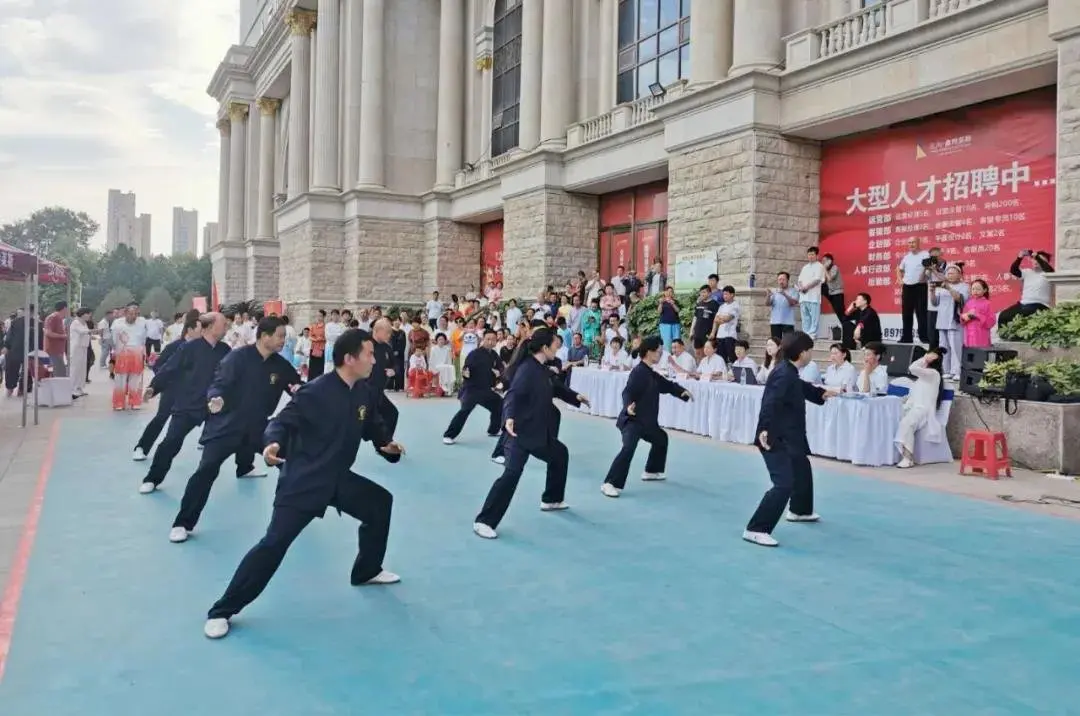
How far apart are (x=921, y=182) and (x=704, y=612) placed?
492 inches

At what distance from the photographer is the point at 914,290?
13.3 meters

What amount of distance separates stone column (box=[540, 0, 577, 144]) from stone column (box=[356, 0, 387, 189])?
908 cm

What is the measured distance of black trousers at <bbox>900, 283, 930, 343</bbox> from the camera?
13.3m

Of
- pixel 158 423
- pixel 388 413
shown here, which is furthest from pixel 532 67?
pixel 158 423

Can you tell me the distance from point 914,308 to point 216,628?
12030mm

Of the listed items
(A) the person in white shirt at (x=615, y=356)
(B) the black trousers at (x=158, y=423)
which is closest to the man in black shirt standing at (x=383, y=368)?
(B) the black trousers at (x=158, y=423)

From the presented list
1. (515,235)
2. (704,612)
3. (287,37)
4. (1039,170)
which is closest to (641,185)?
(515,235)

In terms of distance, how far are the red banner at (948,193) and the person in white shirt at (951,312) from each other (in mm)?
1954

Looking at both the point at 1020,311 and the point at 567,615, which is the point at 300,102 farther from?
the point at 567,615

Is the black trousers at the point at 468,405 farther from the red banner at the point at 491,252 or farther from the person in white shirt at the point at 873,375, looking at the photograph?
the red banner at the point at 491,252

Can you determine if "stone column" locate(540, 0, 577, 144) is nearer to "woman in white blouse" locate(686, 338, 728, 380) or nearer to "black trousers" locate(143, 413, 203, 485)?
"woman in white blouse" locate(686, 338, 728, 380)

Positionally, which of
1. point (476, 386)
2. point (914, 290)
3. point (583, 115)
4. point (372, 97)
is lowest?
point (476, 386)

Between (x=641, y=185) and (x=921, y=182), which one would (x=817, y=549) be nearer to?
(x=921, y=182)

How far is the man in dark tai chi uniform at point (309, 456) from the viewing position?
452 cm
